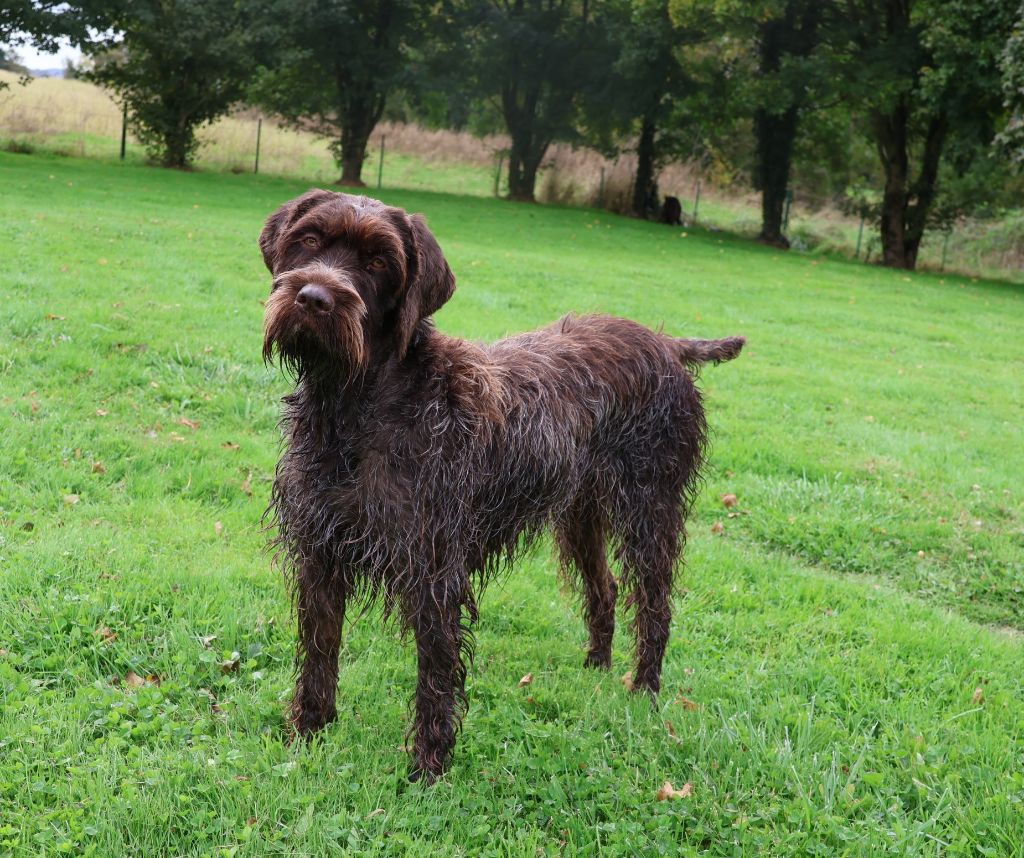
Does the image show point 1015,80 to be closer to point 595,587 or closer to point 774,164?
point 774,164

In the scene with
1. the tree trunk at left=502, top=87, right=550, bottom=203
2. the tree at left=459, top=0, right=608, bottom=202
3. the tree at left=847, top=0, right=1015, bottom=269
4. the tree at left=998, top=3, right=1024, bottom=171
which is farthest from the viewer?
the tree trunk at left=502, top=87, right=550, bottom=203

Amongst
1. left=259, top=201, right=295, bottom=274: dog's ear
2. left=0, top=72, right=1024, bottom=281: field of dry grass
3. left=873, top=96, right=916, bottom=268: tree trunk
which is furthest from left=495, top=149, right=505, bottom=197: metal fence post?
left=259, top=201, right=295, bottom=274: dog's ear

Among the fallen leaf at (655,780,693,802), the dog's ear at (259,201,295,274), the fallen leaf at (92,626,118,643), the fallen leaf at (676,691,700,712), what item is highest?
the dog's ear at (259,201,295,274)

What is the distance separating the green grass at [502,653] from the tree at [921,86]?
18.0 metres

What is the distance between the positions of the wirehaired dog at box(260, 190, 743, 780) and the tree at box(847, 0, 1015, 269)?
74.4 feet

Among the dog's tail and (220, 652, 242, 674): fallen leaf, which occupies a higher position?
the dog's tail

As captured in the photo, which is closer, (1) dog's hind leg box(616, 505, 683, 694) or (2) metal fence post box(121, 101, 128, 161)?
(1) dog's hind leg box(616, 505, 683, 694)

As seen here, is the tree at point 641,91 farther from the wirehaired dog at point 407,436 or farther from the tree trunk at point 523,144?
the wirehaired dog at point 407,436

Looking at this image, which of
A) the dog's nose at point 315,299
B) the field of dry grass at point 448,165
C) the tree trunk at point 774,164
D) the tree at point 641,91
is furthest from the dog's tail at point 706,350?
the tree trunk at point 774,164

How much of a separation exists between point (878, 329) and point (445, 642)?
14.1 m

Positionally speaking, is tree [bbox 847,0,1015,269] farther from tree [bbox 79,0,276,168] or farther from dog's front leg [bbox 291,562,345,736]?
dog's front leg [bbox 291,562,345,736]

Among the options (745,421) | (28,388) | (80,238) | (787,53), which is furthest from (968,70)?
(28,388)

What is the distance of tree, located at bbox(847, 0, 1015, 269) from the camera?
2405 centimetres

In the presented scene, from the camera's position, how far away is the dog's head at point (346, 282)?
3080 mm
